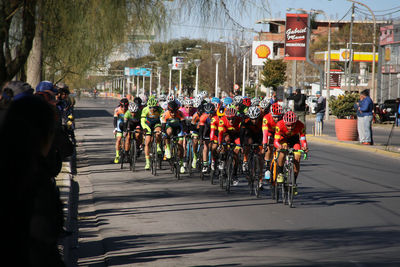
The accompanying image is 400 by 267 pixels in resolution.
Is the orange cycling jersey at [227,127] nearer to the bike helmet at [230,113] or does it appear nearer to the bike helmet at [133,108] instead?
the bike helmet at [230,113]

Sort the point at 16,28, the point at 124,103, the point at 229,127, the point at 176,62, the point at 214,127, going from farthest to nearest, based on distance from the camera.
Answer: the point at 176,62
the point at 124,103
the point at 214,127
the point at 229,127
the point at 16,28

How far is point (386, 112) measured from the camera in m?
45.9

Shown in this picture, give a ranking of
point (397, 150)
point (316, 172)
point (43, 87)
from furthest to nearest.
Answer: point (397, 150)
point (316, 172)
point (43, 87)

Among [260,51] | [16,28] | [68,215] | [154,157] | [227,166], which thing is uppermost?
[260,51]

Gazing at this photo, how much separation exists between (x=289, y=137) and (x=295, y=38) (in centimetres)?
3584

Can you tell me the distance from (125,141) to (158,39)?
10.4 m

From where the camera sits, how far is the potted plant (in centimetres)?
2725

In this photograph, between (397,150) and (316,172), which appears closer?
(316,172)

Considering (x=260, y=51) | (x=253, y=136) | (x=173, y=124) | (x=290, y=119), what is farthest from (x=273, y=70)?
(x=290, y=119)

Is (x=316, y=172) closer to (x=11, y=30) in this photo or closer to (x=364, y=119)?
(x=364, y=119)

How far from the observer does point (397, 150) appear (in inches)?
914

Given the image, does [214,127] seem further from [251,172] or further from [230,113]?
[251,172]

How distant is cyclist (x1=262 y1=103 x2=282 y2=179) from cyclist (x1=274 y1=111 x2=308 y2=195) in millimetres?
468

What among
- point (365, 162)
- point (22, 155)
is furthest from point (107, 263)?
point (365, 162)
